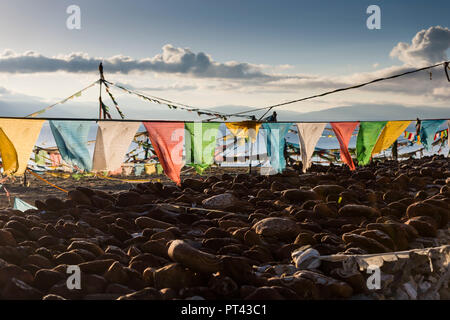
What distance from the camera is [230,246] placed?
203 inches

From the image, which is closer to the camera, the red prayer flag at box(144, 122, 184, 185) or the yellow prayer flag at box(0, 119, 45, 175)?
the yellow prayer flag at box(0, 119, 45, 175)

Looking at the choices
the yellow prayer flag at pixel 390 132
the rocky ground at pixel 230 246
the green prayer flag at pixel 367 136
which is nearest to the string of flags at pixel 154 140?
the green prayer flag at pixel 367 136

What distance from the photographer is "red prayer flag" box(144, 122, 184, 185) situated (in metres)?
8.38

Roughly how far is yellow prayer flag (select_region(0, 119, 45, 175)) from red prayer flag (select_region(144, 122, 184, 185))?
204cm

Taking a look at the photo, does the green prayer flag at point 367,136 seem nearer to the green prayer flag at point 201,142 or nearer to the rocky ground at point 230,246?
the rocky ground at point 230,246

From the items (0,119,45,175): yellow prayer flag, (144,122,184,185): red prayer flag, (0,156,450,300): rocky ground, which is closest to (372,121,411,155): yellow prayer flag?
(0,156,450,300): rocky ground

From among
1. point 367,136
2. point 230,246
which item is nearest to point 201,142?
point 367,136

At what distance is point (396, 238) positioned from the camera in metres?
5.64

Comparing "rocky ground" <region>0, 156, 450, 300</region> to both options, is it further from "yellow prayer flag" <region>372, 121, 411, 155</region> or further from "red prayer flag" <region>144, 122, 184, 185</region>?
"yellow prayer flag" <region>372, 121, 411, 155</region>

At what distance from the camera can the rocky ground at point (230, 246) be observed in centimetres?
413

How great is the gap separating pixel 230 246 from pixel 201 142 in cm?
456
